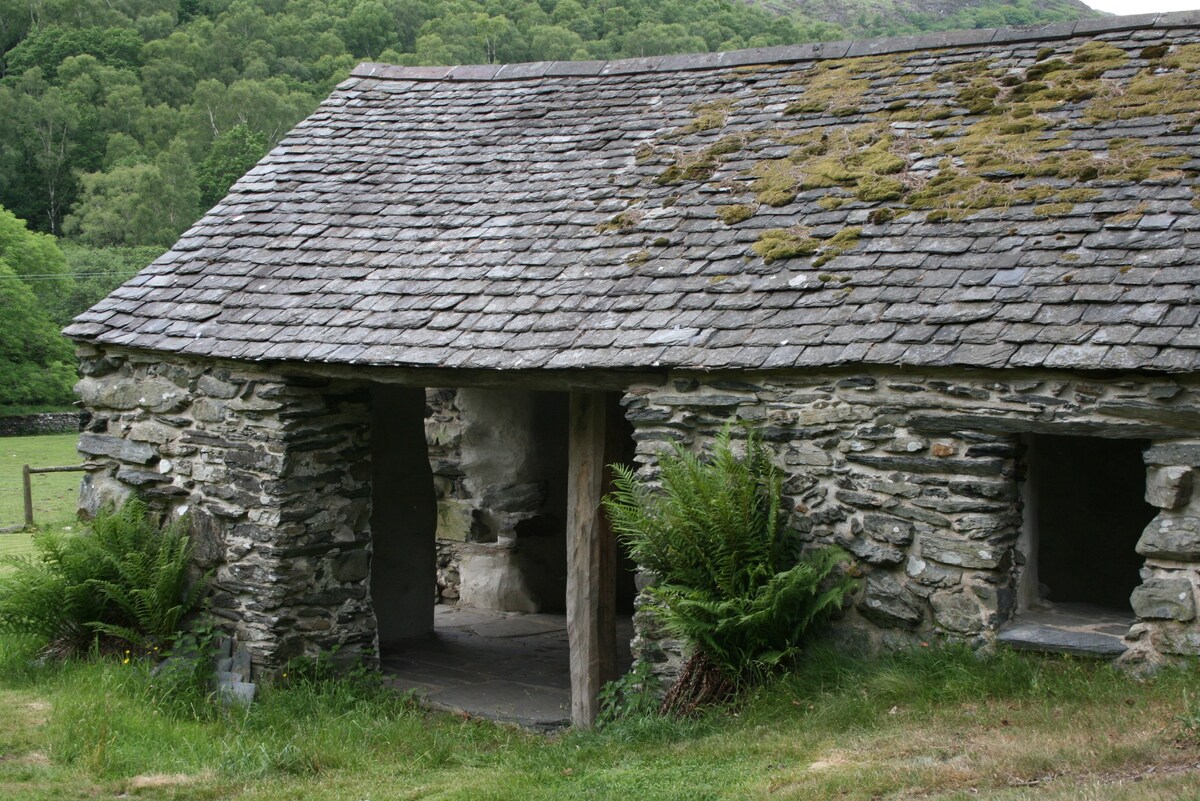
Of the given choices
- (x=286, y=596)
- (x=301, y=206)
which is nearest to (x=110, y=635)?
(x=286, y=596)

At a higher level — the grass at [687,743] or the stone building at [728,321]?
the stone building at [728,321]

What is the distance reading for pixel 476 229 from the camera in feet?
27.1

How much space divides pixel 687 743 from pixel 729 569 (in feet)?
2.90

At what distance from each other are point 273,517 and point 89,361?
2.00 metres

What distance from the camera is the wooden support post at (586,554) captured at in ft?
24.0

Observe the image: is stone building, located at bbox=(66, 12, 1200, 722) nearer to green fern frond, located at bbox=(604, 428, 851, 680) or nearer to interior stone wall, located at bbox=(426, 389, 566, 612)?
green fern frond, located at bbox=(604, 428, 851, 680)

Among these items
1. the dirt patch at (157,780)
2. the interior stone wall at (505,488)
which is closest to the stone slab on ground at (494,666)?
the interior stone wall at (505,488)

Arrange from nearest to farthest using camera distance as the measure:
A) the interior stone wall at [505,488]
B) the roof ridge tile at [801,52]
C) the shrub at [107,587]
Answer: the shrub at [107,587] < the roof ridge tile at [801,52] < the interior stone wall at [505,488]

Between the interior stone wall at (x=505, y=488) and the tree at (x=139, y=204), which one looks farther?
the tree at (x=139, y=204)

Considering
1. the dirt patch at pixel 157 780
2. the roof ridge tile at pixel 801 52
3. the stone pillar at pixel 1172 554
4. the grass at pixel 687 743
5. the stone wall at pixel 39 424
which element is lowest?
the dirt patch at pixel 157 780

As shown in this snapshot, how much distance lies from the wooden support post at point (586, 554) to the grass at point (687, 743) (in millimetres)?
525

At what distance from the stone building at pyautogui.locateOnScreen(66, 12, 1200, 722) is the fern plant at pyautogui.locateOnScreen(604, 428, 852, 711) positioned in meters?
0.22

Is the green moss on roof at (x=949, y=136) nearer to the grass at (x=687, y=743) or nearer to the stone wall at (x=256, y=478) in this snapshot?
the grass at (x=687, y=743)

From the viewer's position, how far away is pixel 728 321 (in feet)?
21.5
